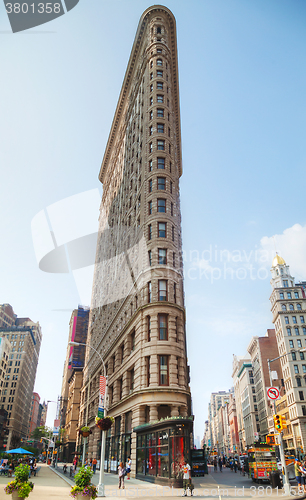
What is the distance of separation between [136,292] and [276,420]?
21.9 metres

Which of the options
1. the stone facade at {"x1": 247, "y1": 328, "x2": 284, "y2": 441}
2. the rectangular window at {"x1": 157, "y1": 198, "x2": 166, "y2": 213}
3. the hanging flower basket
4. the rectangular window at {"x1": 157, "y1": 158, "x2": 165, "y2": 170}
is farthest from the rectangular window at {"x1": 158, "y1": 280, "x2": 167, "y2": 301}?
the stone facade at {"x1": 247, "y1": 328, "x2": 284, "y2": 441}

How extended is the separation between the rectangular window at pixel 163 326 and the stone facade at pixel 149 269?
10 cm

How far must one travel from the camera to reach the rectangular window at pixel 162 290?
3822cm

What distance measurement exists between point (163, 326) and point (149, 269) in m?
6.80

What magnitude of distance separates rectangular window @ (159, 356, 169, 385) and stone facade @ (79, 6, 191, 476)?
0.30 ft

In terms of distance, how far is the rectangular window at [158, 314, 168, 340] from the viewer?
35.9 metres

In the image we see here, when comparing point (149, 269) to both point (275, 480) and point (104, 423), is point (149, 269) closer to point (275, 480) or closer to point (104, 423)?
point (104, 423)

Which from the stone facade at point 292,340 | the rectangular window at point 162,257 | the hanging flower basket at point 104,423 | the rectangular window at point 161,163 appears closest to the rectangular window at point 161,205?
the rectangular window at point 161,163

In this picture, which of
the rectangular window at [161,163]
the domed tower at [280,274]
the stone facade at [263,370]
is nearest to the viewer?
the rectangular window at [161,163]

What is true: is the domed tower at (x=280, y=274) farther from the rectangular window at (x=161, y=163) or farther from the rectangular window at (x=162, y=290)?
the rectangular window at (x=162, y=290)

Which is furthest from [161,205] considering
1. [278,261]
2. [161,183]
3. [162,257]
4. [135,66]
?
[278,261]

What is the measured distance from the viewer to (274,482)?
24797mm

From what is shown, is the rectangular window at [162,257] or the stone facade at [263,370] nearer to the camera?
the rectangular window at [162,257]

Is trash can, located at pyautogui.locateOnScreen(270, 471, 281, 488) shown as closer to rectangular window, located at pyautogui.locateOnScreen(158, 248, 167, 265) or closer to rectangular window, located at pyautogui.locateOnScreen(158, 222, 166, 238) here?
rectangular window, located at pyautogui.locateOnScreen(158, 248, 167, 265)
